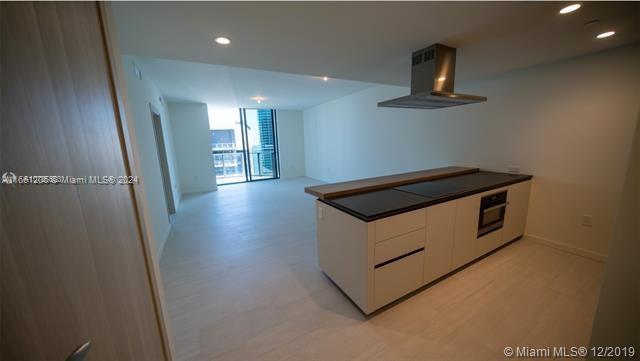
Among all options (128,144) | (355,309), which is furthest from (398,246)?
(128,144)

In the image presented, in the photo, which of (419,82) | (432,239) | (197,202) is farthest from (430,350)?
(197,202)

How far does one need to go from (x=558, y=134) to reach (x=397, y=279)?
2.60 meters

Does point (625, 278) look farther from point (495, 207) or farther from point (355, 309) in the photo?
point (495, 207)

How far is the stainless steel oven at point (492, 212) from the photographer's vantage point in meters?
2.29

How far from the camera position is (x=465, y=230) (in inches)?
85.1

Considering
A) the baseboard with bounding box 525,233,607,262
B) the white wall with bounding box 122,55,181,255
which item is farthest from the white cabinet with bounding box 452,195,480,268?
the white wall with bounding box 122,55,181,255

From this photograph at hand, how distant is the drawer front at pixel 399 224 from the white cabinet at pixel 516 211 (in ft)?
5.12

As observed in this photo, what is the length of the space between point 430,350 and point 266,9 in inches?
95.6

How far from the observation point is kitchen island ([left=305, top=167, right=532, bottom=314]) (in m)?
1.64

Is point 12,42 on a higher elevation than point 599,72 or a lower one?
lower

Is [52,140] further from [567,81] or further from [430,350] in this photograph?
[567,81]

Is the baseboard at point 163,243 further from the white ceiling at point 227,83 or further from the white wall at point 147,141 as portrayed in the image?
the white ceiling at point 227,83

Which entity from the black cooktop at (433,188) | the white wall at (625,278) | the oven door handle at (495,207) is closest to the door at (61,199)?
the white wall at (625,278)

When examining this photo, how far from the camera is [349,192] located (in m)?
2.08
